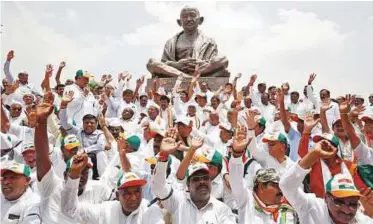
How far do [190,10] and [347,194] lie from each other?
14.5 metres

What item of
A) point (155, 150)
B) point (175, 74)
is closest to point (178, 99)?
point (175, 74)

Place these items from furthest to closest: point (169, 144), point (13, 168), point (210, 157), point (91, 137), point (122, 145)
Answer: point (91, 137), point (122, 145), point (210, 157), point (169, 144), point (13, 168)

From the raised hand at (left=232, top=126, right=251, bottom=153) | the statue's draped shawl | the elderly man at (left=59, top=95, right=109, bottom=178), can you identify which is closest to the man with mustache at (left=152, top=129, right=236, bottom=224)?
the raised hand at (left=232, top=126, right=251, bottom=153)

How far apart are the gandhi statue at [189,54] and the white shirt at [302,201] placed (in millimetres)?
11714

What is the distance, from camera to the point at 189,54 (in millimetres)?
16750

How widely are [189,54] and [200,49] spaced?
0.49m

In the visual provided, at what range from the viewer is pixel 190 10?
17062mm

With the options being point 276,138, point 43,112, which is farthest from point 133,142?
point 43,112

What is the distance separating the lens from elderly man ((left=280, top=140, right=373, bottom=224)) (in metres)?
3.49

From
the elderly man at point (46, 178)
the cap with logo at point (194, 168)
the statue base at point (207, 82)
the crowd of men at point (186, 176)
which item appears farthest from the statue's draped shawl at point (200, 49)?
the elderly man at point (46, 178)

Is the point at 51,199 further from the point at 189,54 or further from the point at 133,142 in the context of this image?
the point at 189,54

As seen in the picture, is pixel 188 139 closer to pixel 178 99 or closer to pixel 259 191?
pixel 259 191

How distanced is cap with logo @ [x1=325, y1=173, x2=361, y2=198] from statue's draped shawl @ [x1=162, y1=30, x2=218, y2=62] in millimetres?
12927

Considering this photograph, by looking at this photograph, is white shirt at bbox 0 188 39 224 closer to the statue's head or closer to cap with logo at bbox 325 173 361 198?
cap with logo at bbox 325 173 361 198
